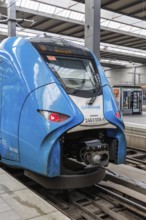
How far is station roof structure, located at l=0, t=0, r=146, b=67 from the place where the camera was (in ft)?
51.0

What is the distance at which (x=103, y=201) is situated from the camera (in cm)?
502

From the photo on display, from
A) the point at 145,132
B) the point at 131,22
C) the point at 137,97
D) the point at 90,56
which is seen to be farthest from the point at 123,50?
the point at 90,56

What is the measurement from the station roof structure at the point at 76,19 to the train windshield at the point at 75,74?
10.0 metres

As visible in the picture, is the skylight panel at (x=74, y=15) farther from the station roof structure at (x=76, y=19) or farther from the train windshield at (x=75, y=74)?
the train windshield at (x=75, y=74)

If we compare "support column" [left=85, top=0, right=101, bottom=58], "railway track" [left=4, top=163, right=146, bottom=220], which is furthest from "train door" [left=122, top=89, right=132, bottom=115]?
"railway track" [left=4, top=163, right=146, bottom=220]

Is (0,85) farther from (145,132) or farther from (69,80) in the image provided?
(145,132)

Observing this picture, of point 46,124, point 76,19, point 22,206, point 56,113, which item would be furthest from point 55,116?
point 76,19

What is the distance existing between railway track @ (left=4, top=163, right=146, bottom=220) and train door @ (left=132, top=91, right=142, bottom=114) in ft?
45.2

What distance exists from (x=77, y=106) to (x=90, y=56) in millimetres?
1319

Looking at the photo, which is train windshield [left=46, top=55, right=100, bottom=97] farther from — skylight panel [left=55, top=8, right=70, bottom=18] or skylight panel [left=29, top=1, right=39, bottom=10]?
skylight panel [left=55, top=8, right=70, bottom=18]

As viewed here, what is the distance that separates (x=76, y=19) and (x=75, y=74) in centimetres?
1478

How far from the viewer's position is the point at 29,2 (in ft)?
53.4

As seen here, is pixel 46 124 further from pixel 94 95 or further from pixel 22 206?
pixel 22 206

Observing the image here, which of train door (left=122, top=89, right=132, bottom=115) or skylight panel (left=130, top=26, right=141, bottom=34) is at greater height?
skylight panel (left=130, top=26, right=141, bottom=34)
